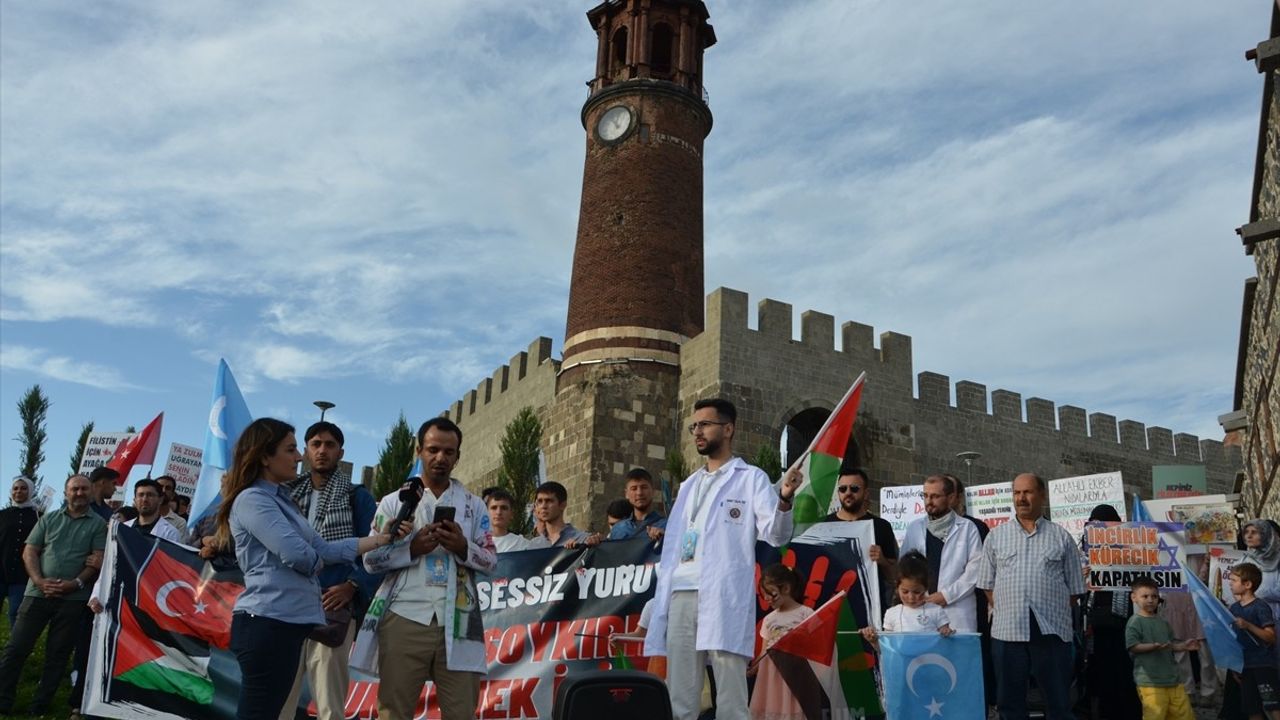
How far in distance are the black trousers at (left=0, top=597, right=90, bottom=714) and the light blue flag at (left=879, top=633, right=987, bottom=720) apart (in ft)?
18.8

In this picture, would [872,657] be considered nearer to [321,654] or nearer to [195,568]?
[321,654]

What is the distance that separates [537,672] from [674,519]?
245cm

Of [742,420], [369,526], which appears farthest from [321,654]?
[742,420]

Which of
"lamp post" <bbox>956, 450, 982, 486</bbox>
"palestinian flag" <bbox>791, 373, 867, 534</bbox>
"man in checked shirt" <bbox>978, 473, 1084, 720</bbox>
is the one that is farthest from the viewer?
"lamp post" <bbox>956, 450, 982, 486</bbox>

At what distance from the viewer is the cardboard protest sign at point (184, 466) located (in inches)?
592

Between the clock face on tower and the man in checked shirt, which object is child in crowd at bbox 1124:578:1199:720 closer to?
the man in checked shirt

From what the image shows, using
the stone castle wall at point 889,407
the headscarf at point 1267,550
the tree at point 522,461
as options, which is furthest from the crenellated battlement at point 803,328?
the headscarf at point 1267,550

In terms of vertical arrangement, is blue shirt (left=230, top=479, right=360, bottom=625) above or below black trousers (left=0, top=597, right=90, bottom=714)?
above

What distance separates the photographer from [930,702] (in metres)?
5.67

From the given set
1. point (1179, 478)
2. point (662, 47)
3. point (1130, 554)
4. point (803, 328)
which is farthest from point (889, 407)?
point (1130, 554)

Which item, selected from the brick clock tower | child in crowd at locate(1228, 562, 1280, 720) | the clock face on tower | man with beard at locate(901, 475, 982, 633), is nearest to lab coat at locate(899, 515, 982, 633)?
man with beard at locate(901, 475, 982, 633)

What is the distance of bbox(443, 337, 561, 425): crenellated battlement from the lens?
24.7 m

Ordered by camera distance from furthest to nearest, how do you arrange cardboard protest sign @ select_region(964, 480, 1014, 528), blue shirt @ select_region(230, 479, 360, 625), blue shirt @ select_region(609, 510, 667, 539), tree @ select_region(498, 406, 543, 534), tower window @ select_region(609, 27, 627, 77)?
tower window @ select_region(609, 27, 627, 77)
tree @ select_region(498, 406, 543, 534)
cardboard protest sign @ select_region(964, 480, 1014, 528)
blue shirt @ select_region(609, 510, 667, 539)
blue shirt @ select_region(230, 479, 360, 625)

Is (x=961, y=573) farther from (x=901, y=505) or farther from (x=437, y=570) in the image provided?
(x=901, y=505)
